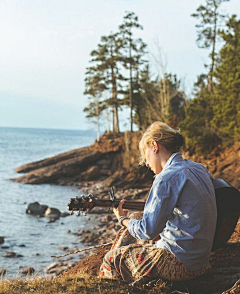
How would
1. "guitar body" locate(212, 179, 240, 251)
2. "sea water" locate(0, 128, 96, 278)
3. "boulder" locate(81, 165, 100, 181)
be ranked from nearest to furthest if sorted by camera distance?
1. "guitar body" locate(212, 179, 240, 251)
2. "sea water" locate(0, 128, 96, 278)
3. "boulder" locate(81, 165, 100, 181)

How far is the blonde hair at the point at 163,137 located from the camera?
3570 mm

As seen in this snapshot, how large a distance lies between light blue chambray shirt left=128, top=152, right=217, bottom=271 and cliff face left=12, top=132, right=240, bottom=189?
18385 millimetres

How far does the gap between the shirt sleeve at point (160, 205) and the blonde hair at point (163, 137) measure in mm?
344

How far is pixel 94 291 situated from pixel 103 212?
45.9 feet

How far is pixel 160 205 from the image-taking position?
343 centimetres

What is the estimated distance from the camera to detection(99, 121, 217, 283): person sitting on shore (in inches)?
136

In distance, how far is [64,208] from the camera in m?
19.6

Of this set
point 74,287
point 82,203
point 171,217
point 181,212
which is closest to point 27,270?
point 74,287

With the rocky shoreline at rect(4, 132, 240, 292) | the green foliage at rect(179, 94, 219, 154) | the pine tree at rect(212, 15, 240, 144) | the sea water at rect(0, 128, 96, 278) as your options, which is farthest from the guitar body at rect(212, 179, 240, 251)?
the green foliage at rect(179, 94, 219, 154)

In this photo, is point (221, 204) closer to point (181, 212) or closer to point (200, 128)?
point (181, 212)

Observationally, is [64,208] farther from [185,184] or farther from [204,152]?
[185,184]

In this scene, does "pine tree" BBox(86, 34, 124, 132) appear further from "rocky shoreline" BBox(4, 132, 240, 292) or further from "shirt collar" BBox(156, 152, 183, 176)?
"shirt collar" BBox(156, 152, 183, 176)

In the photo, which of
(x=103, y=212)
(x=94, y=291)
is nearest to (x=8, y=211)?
(x=103, y=212)

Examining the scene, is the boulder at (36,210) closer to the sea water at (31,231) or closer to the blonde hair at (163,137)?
the sea water at (31,231)
